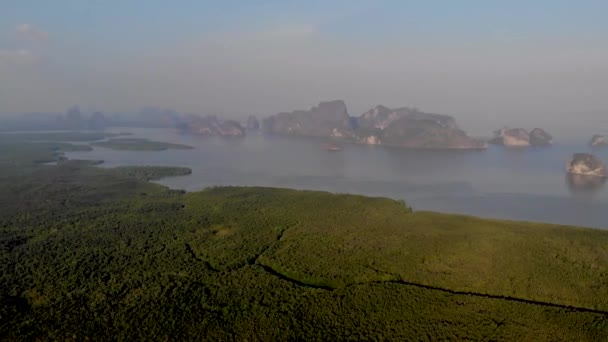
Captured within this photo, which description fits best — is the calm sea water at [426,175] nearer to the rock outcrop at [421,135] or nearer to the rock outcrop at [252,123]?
the rock outcrop at [421,135]

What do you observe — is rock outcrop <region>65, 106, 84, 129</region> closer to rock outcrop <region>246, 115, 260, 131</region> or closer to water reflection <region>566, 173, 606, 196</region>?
rock outcrop <region>246, 115, 260, 131</region>

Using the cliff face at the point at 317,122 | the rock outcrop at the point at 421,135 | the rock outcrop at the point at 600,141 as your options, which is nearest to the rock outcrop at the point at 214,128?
the cliff face at the point at 317,122

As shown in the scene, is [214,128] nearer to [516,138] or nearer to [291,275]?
[516,138]

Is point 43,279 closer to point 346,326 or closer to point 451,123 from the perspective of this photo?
point 346,326

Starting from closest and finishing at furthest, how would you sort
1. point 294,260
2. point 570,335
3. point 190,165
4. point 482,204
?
1. point 570,335
2. point 294,260
3. point 482,204
4. point 190,165

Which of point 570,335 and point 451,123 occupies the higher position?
point 451,123

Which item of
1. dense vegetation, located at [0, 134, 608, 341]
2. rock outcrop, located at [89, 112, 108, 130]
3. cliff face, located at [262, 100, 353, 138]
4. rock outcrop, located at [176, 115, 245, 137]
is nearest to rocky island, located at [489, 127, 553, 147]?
cliff face, located at [262, 100, 353, 138]

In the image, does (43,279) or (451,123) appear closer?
(43,279)

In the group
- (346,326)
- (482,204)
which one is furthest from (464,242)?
(482,204)
